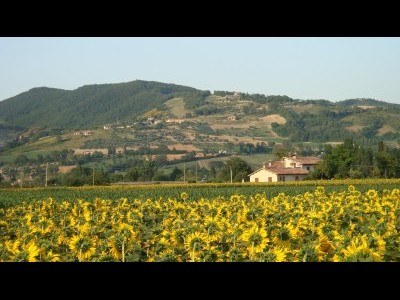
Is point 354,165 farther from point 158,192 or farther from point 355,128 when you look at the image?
point 355,128

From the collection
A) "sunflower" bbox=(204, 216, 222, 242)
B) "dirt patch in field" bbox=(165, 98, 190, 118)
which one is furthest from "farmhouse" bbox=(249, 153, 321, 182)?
"dirt patch in field" bbox=(165, 98, 190, 118)

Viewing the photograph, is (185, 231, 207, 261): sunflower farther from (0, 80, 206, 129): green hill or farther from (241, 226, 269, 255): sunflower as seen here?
(0, 80, 206, 129): green hill

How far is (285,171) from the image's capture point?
64.4m

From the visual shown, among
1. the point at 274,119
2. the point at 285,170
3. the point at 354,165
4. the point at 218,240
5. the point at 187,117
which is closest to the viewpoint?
the point at 218,240

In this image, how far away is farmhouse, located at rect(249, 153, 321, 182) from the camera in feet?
209

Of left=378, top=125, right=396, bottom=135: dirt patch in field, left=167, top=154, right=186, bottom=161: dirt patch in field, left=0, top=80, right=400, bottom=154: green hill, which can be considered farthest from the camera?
left=0, top=80, right=400, bottom=154: green hill

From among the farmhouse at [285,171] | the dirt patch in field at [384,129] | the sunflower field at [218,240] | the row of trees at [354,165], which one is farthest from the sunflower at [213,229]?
the dirt patch in field at [384,129]

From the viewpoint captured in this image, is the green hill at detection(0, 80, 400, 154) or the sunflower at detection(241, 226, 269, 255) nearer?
the sunflower at detection(241, 226, 269, 255)

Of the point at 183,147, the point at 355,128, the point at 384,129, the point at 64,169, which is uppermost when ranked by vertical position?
the point at 355,128

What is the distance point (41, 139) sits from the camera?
87.8m

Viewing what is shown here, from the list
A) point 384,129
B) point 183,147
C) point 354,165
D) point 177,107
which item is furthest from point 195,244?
point 177,107

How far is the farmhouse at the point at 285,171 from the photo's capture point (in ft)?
209

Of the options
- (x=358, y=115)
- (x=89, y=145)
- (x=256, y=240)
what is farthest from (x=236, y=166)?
(x=256, y=240)
